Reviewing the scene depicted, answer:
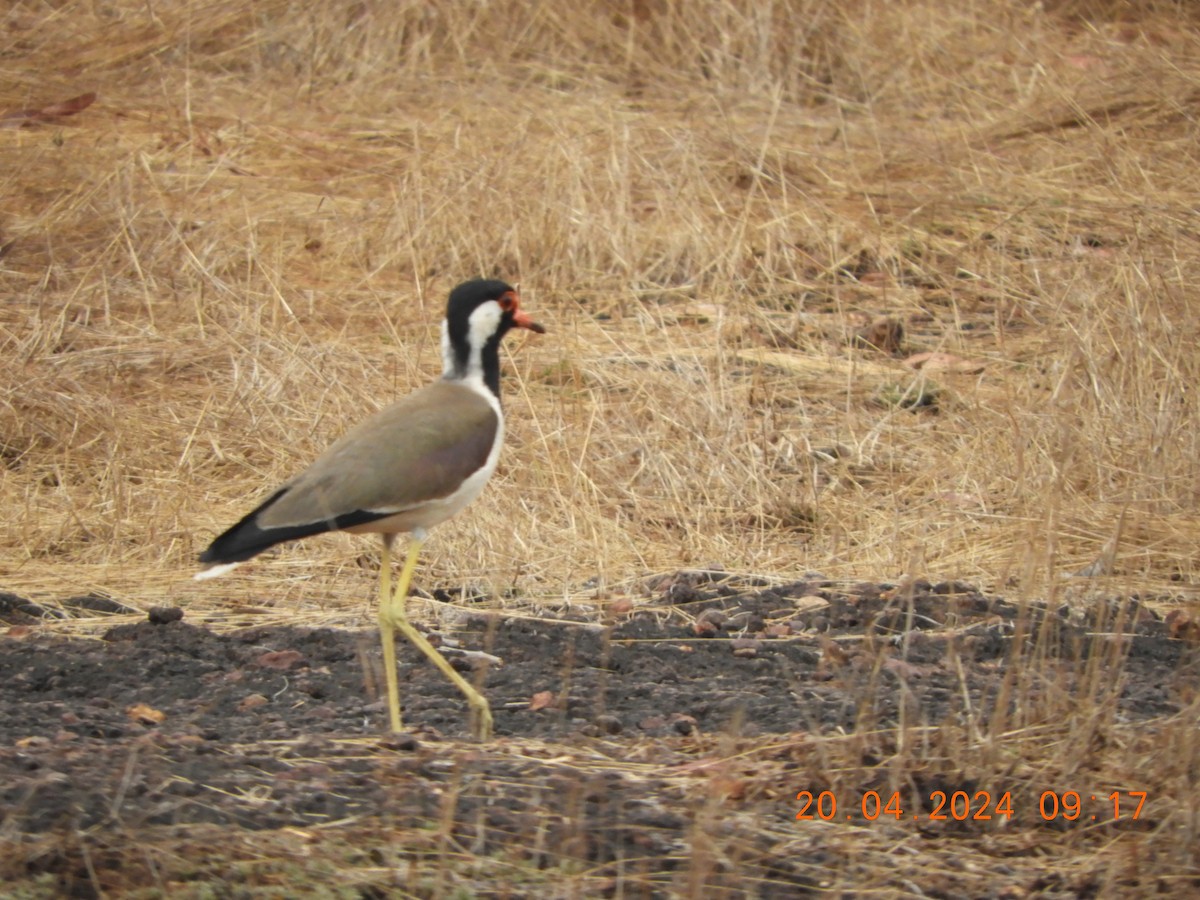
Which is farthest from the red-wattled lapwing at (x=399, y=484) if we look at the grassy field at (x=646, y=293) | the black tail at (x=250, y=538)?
the grassy field at (x=646, y=293)

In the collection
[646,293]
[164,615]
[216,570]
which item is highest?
[646,293]

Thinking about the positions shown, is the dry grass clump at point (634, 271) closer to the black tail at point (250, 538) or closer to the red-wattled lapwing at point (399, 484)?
the red-wattled lapwing at point (399, 484)

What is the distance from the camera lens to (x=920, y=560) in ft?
18.2

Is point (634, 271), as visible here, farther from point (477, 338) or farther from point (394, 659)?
point (394, 659)

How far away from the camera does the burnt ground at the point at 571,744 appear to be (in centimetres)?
318

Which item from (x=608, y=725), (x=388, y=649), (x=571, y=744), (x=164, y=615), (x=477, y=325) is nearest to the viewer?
(x=571, y=744)

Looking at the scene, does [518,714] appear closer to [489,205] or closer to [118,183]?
[489,205]

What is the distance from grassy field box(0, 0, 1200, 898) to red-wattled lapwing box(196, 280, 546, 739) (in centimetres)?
83
